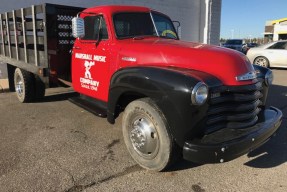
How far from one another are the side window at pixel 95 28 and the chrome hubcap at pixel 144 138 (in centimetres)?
168

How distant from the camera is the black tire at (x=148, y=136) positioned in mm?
3510

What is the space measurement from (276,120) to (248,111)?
496 millimetres

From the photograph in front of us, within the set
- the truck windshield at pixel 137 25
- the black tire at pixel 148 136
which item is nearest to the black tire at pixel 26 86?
the truck windshield at pixel 137 25

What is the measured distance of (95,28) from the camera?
5.14 m

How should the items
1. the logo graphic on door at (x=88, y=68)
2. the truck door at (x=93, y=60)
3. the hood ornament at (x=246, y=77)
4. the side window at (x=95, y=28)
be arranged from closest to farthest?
the hood ornament at (x=246, y=77) → the truck door at (x=93, y=60) → the side window at (x=95, y=28) → the logo graphic on door at (x=88, y=68)

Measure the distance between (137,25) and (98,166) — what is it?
88.9 inches

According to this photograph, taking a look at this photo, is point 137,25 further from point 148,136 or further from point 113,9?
point 148,136

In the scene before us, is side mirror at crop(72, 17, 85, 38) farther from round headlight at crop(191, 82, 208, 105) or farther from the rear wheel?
the rear wheel

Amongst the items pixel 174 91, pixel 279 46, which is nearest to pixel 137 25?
pixel 174 91

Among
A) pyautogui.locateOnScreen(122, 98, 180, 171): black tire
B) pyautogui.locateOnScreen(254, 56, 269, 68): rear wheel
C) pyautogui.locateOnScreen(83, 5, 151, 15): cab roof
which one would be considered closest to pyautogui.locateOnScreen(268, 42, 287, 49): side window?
pyautogui.locateOnScreen(254, 56, 269, 68): rear wheel

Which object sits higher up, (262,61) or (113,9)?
(113,9)

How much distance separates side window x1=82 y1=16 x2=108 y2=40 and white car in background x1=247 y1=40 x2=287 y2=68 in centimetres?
1088

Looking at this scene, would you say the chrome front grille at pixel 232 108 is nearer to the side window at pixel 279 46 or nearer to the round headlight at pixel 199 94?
the round headlight at pixel 199 94

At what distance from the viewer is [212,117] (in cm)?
343
